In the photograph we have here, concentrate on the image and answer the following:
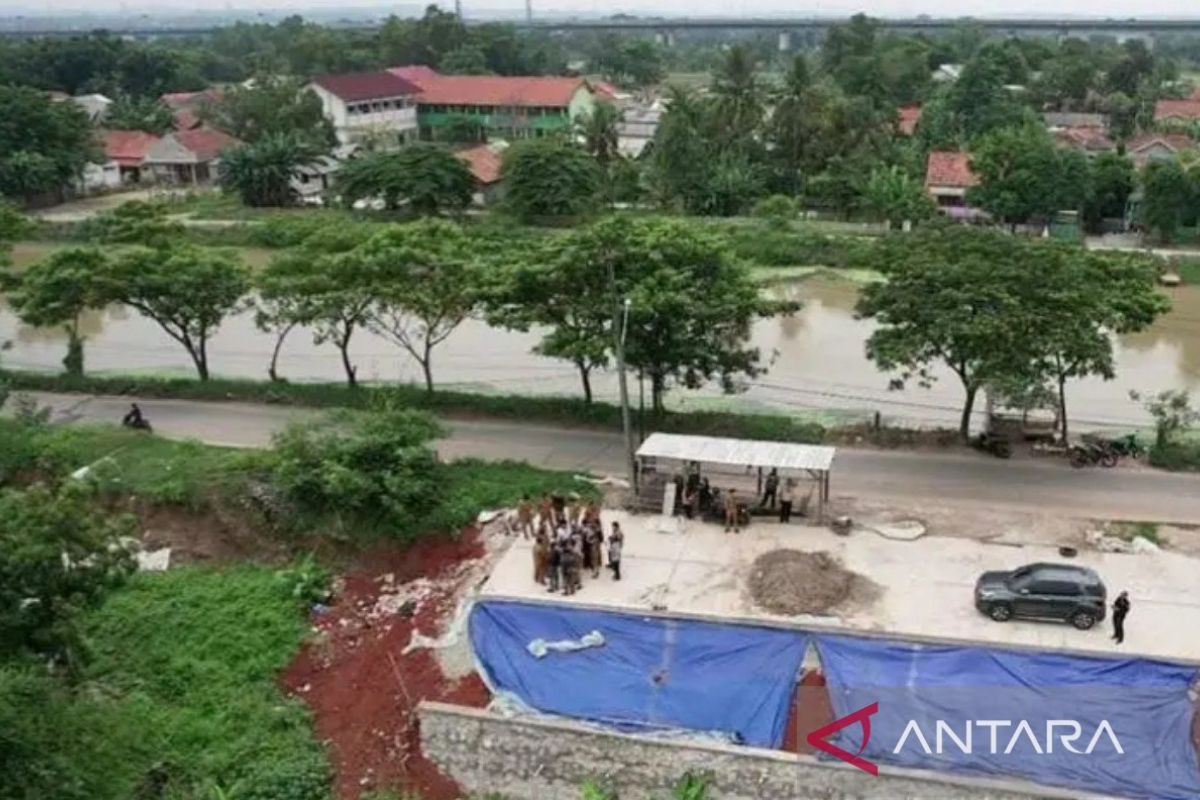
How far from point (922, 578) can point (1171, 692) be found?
4466mm

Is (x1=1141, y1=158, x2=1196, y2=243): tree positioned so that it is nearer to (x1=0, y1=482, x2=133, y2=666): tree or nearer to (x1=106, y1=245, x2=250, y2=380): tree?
(x1=106, y1=245, x2=250, y2=380): tree

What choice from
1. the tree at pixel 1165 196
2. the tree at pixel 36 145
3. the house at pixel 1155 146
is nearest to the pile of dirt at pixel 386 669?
the tree at pixel 1165 196

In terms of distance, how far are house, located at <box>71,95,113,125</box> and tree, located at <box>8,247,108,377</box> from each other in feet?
163

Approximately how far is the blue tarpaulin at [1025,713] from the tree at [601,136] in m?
41.1

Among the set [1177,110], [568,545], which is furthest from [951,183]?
[568,545]

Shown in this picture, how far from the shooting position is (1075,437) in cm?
2280

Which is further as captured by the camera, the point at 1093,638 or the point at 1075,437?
the point at 1075,437

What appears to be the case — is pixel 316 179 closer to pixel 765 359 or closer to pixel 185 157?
pixel 185 157

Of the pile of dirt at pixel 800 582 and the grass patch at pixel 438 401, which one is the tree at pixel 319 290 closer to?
the grass patch at pixel 438 401

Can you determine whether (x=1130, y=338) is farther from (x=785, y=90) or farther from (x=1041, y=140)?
(x=785, y=90)

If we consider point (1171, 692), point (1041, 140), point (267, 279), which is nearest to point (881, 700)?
point (1171, 692)

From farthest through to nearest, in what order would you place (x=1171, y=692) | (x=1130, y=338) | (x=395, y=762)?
(x=1130, y=338)
(x=395, y=762)
(x=1171, y=692)

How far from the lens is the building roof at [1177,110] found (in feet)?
218

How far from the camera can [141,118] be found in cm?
6900
